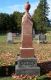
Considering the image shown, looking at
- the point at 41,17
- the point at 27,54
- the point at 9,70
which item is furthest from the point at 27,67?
the point at 41,17

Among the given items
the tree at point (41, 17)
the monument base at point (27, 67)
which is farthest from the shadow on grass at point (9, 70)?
the tree at point (41, 17)

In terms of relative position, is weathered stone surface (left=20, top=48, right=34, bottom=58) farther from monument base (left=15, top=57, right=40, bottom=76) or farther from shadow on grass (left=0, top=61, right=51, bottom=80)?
shadow on grass (left=0, top=61, right=51, bottom=80)

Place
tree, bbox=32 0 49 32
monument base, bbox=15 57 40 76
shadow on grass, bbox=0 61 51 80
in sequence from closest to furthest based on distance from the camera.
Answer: monument base, bbox=15 57 40 76
shadow on grass, bbox=0 61 51 80
tree, bbox=32 0 49 32

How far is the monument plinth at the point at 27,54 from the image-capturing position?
1150 centimetres

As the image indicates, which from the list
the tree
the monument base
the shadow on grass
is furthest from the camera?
the tree

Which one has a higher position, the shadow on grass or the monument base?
the monument base

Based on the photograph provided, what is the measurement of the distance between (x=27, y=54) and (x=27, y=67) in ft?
1.94

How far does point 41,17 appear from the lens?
80438 millimetres

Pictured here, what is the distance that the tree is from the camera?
79.9 meters

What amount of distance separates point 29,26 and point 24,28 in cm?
24

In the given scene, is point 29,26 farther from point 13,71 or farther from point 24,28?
point 13,71

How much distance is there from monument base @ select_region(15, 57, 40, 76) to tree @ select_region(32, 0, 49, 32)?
67.6 meters

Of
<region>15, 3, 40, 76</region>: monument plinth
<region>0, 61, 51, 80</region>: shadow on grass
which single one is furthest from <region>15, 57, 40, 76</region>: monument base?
<region>0, 61, 51, 80</region>: shadow on grass

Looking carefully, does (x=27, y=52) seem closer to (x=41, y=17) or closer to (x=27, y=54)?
(x=27, y=54)
